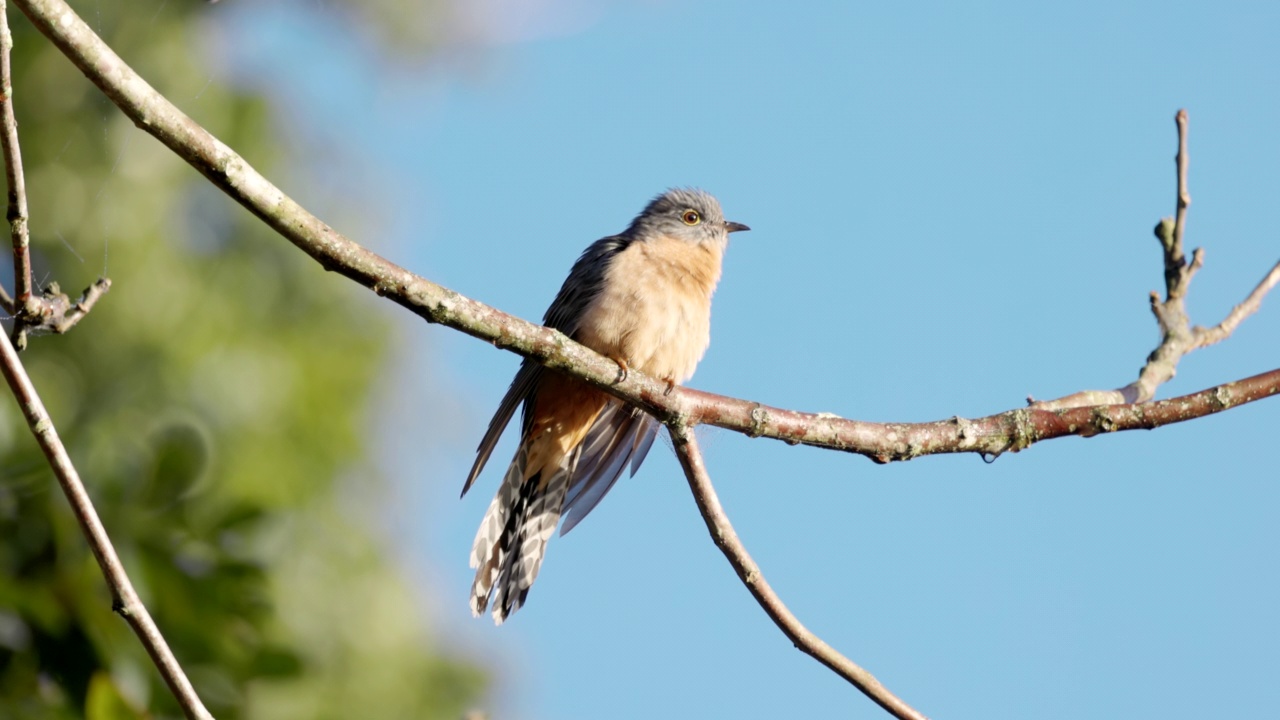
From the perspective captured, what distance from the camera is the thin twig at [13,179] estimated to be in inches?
83.0

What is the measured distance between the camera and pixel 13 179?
2191 millimetres

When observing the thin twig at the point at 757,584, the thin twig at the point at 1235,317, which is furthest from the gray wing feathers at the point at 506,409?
the thin twig at the point at 1235,317

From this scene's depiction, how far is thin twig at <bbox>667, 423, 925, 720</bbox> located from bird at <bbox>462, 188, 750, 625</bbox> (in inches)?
57.7

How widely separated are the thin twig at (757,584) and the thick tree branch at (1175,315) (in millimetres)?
1450

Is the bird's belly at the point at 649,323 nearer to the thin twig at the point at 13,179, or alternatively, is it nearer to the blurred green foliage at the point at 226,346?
the blurred green foliage at the point at 226,346

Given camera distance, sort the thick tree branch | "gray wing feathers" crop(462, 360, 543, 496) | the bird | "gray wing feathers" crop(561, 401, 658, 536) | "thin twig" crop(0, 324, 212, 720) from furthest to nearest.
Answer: "gray wing feathers" crop(561, 401, 658, 536) < the bird < "gray wing feathers" crop(462, 360, 543, 496) < the thick tree branch < "thin twig" crop(0, 324, 212, 720)

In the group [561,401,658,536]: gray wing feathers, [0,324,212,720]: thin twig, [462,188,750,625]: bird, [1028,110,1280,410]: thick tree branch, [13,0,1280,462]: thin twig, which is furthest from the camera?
[561,401,658,536]: gray wing feathers

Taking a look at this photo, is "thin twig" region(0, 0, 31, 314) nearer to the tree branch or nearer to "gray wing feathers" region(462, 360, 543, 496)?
the tree branch

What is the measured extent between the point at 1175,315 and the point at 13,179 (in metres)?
3.33

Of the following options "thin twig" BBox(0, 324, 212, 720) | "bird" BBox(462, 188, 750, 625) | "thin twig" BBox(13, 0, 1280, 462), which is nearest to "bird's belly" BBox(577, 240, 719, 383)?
"bird" BBox(462, 188, 750, 625)

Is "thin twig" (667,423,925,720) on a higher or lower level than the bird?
lower

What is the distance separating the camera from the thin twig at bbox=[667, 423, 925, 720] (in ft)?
8.43

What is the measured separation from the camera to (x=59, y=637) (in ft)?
10.5

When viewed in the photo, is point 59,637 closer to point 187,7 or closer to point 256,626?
point 256,626
